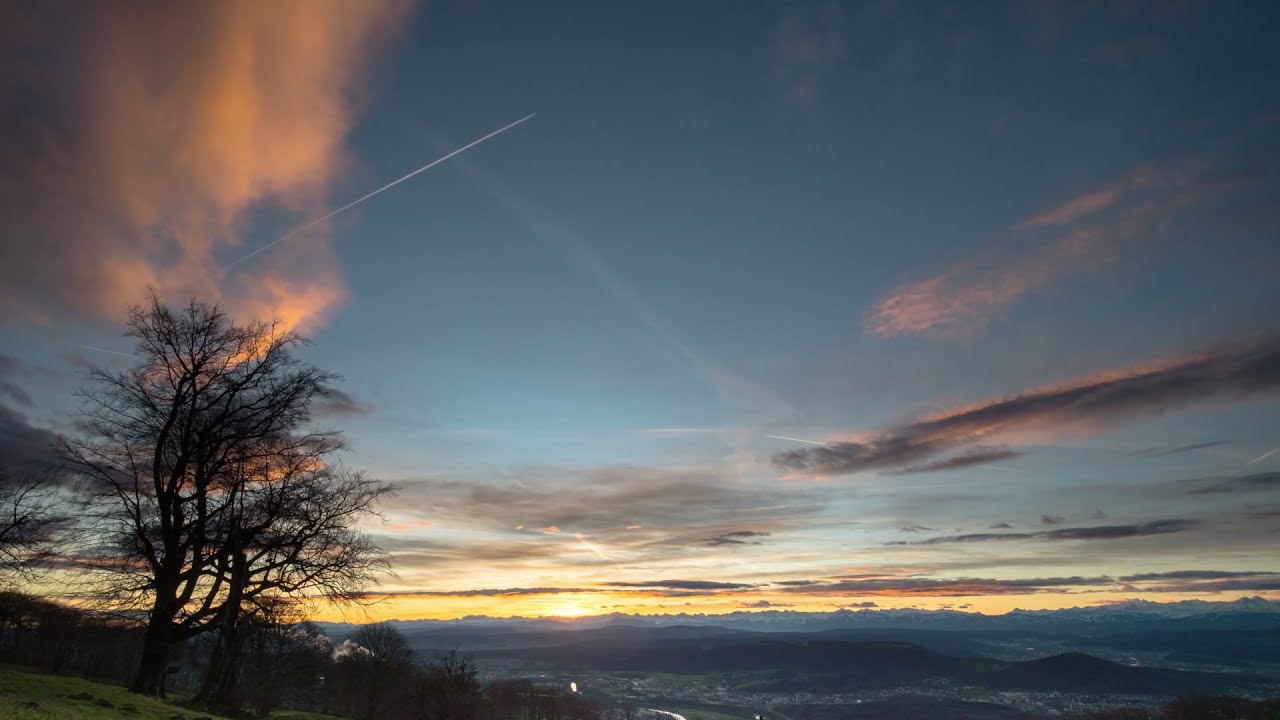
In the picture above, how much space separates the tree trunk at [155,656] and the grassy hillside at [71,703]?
2.25ft

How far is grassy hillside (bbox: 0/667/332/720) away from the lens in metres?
17.2

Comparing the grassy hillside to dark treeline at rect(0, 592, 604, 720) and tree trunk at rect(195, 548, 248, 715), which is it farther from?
dark treeline at rect(0, 592, 604, 720)

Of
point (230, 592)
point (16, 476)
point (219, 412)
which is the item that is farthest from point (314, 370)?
point (16, 476)

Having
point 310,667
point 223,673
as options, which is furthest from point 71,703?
point 310,667

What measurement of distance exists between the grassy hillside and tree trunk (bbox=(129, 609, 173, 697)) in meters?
0.69

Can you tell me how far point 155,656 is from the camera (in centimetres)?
2430

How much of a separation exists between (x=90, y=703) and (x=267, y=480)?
8.80 m

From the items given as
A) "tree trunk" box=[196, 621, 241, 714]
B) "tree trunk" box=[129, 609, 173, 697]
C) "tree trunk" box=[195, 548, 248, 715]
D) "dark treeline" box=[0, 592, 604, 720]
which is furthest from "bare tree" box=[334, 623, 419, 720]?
"tree trunk" box=[129, 609, 173, 697]

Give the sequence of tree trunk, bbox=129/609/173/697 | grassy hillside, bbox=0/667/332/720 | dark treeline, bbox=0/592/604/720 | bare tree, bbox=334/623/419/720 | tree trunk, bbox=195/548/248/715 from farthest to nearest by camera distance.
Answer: bare tree, bbox=334/623/419/720
dark treeline, bbox=0/592/604/720
tree trunk, bbox=195/548/248/715
tree trunk, bbox=129/609/173/697
grassy hillside, bbox=0/667/332/720

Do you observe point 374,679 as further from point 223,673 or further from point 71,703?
point 71,703

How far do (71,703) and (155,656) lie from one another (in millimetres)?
5142

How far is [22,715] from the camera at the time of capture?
1652 centimetres

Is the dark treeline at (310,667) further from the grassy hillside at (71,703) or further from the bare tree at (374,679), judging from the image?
the grassy hillside at (71,703)

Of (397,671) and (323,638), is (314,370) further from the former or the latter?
(323,638)
